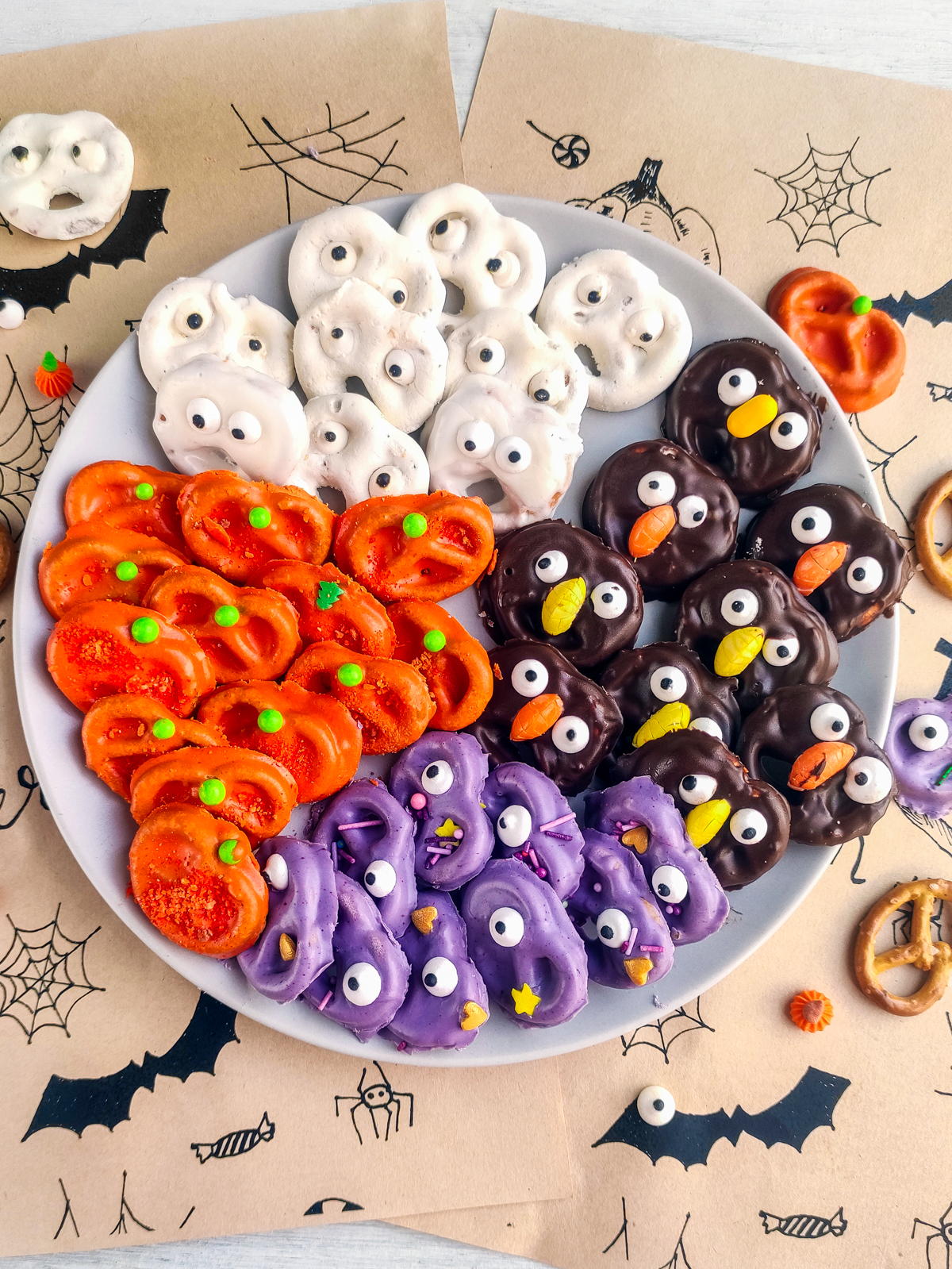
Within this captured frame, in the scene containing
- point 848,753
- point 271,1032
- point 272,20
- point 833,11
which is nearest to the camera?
point 848,753

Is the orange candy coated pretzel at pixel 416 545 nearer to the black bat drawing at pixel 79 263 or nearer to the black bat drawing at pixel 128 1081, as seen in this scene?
the black bat drawing at pixel 79 263

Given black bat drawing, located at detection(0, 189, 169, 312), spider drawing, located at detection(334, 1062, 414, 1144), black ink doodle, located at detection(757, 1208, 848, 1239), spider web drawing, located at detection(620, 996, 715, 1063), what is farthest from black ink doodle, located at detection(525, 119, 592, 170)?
black ink doodle, located at detection(757, 1208, 848, 1239)

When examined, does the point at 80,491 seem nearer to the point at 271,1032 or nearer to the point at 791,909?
the point at 271,1032

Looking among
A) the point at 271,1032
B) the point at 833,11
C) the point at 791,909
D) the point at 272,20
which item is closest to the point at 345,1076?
the point at 271,1032

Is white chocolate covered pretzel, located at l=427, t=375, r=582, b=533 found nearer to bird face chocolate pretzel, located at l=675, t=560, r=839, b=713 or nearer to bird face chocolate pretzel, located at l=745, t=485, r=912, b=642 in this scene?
bird face chocolate pretzel, located at l=675, t=560, r=839, b=713

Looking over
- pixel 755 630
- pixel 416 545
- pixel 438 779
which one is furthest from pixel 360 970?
pixel 755 630

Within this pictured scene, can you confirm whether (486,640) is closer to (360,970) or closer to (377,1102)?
(360,970)

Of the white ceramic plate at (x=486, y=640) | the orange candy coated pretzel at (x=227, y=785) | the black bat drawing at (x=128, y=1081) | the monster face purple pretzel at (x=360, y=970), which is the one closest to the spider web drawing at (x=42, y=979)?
the black bat drawing at (x=128, y=1081)
